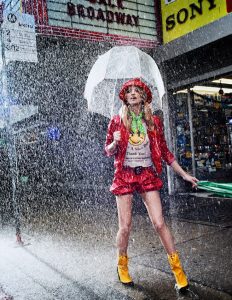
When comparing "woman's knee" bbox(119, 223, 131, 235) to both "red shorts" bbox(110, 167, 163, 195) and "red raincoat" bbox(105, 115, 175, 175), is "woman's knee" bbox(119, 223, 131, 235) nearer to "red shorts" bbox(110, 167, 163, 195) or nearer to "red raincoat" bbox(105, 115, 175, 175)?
"red shorts" bbox(110, 167, 163, 195)

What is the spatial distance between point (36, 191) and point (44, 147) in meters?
2.74

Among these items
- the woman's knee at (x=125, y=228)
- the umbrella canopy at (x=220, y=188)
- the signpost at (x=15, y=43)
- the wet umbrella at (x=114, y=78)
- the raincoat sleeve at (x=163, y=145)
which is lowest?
the woman's knee at (x=125, y=228)

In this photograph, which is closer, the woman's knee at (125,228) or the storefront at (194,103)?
the woman's knee at (125,228)

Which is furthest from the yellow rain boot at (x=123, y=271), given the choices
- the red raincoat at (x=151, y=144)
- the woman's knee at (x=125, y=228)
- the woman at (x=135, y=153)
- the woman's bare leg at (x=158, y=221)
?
the red raincoat at (x=151, y=144)

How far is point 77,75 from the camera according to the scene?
11508 millimetres

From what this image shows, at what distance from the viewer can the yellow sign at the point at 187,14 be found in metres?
8.70

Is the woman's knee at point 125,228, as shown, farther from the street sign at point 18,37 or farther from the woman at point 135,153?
the street sign at point 18,37

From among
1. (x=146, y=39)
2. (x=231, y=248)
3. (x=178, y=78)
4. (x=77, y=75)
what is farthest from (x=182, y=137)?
(x=231, y=248)

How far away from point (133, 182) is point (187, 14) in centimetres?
740

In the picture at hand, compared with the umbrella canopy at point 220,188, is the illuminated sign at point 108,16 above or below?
above

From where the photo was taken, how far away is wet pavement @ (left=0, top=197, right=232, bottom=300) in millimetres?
3643

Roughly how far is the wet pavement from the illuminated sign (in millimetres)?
5192

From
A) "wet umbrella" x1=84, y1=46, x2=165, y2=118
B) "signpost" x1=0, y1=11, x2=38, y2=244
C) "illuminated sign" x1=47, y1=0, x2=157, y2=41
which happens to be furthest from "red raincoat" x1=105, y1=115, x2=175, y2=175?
"illuminated sign" x1=47, y1=0, x2=157, y2=41

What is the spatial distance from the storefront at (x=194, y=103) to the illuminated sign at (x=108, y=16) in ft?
1.78
